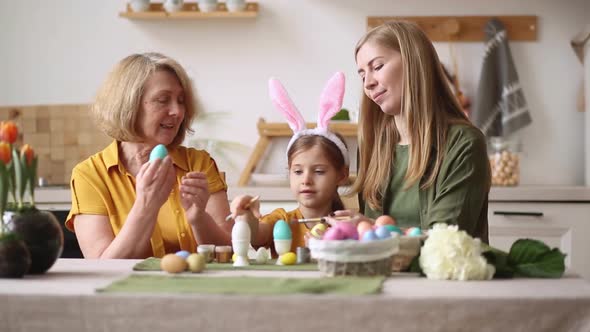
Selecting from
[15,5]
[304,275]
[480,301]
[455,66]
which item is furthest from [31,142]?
[480,301]

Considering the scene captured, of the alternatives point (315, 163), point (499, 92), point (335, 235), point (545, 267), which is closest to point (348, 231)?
point (335, 235)

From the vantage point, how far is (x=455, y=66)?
12.8 feet

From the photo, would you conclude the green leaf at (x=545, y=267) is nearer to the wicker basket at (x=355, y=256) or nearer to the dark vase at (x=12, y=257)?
the wicker basket at (x=355, y=256)

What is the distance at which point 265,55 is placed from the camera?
402 centimetres

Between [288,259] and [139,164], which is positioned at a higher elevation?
[139,164]

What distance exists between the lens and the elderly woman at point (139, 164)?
78.1 inches

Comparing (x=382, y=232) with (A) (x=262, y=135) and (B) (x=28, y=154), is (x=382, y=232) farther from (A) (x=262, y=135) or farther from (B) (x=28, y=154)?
(A) (x=262, y=135)

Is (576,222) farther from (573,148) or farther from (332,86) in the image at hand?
(332,86)

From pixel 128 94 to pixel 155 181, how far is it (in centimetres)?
42

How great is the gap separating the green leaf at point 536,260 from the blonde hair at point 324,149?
81 centimetres

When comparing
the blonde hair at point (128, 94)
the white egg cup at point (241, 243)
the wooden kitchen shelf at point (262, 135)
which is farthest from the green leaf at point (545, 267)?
the wooden kitchen shelf at point (262, 135)

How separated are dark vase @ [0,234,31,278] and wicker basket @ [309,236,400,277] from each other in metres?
0.50

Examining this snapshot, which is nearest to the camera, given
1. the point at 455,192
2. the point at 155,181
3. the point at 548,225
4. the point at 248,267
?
the point at 248,267

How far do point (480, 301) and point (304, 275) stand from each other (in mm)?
350
